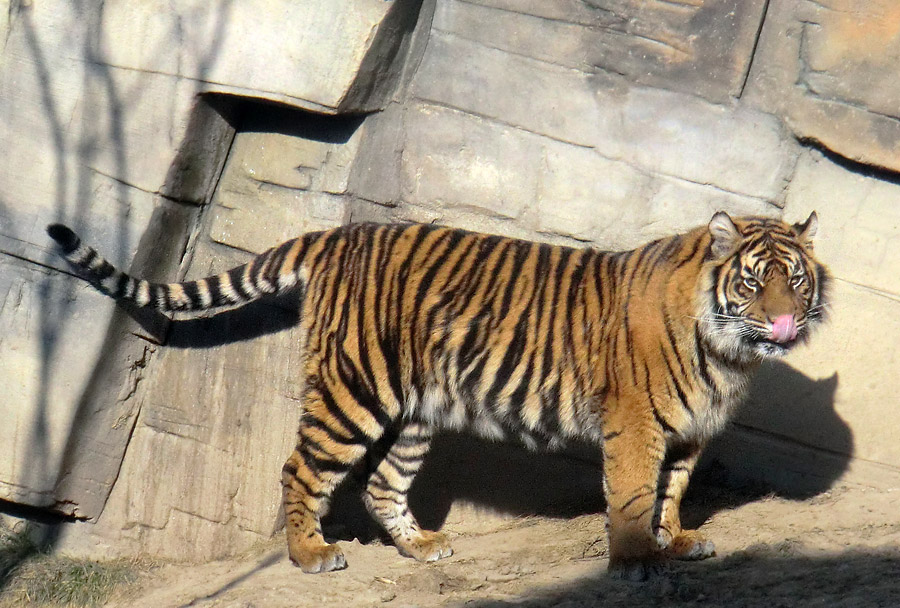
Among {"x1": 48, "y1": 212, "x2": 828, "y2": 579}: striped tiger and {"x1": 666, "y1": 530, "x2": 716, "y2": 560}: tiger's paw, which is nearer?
{"x1": 48, "y1": 212, "x2": 828, "y2": 579}: striped tiger

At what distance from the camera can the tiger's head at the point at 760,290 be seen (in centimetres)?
386

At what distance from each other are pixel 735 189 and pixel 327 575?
251cm

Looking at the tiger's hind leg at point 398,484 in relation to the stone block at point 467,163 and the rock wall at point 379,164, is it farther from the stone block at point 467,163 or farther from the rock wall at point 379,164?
the stone block at point 467,163

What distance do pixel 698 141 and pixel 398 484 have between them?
2112 mm

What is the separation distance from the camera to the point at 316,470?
4.48 metres

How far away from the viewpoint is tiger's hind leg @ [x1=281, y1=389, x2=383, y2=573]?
4.44 m

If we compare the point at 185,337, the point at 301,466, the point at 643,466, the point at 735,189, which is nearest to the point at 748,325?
the point at 643,466

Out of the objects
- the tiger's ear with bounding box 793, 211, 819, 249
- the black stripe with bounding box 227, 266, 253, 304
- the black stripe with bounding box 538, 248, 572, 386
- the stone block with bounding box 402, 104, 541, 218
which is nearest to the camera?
the tiger's ear with bounding box 793, 211, 819, 249

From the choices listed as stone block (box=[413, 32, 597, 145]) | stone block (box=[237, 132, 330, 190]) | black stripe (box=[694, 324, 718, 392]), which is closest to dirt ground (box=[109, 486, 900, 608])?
black stripe (box=[694, 324, 718, 392])

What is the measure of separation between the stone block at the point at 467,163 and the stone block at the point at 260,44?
43 cm

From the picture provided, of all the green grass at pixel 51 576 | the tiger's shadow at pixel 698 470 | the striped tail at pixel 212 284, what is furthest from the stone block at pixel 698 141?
the green grass at pixel 51 576

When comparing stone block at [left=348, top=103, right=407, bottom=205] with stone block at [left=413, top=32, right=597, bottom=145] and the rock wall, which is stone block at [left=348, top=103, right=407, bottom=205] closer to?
the rock wall

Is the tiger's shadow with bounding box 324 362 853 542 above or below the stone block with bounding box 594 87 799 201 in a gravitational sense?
below

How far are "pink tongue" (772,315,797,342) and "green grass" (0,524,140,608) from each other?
323cm
